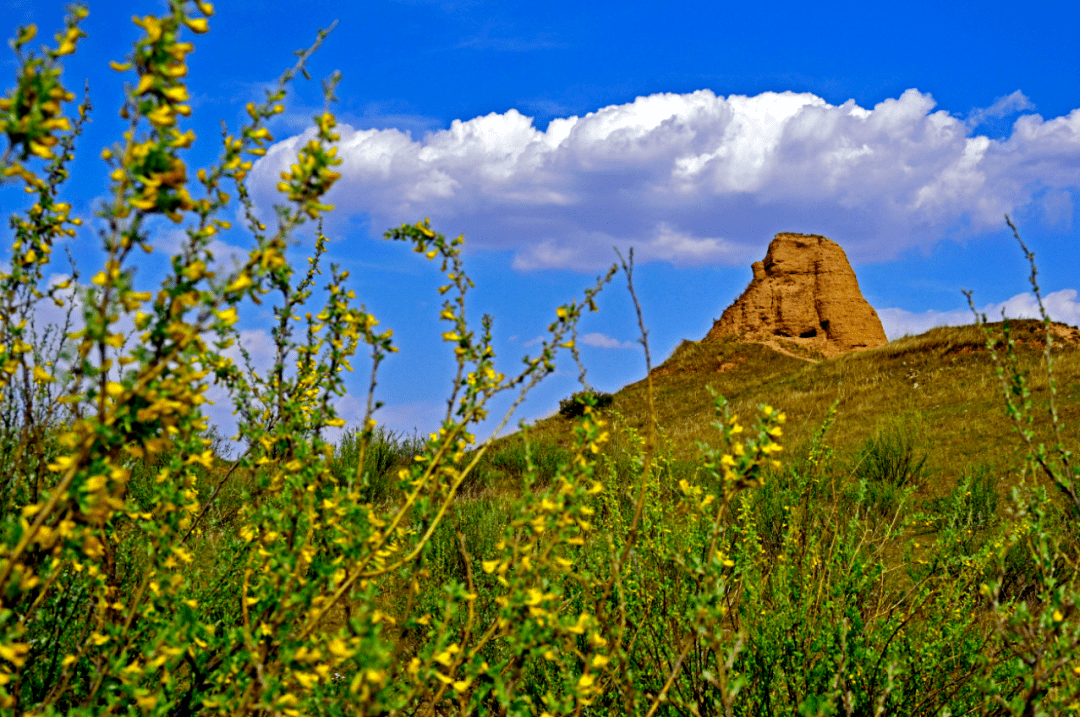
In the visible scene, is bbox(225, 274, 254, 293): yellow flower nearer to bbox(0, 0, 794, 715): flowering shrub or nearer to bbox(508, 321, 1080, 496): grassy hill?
bbox(0, 0, 794, 715): flowering shrub

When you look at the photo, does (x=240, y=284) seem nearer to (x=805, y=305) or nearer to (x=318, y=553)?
(x=318, y=553)

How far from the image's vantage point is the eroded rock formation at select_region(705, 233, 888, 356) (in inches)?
1254

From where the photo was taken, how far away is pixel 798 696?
8.77 ft

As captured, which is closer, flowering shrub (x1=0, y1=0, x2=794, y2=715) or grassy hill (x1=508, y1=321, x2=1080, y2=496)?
flowering shrub (x1=0, y1=0, x2=794, y2=715)

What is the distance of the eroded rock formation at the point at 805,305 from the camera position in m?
31.8

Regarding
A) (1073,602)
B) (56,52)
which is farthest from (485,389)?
(1073,602)

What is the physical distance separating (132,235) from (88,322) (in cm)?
19

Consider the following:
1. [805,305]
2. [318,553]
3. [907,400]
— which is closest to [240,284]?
[318,553]

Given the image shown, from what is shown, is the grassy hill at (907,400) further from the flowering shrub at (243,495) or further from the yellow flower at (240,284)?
the yellow flower at (240,284)

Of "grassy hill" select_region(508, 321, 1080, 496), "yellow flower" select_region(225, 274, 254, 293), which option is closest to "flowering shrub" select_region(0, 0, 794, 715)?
"yellow flower" select_region(225, 274, 254, 293)

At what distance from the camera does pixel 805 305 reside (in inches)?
1284

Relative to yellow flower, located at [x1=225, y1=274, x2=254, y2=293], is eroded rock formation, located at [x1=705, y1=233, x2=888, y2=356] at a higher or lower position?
higher

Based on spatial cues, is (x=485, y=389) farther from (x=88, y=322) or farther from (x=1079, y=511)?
(x=1079, y=511)

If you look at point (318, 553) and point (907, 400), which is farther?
point (907, 400)
